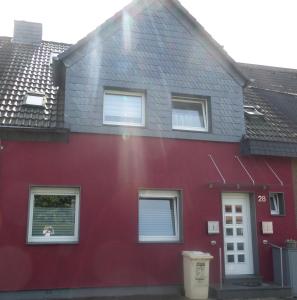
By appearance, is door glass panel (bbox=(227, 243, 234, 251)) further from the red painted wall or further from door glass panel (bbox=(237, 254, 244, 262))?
the red painted wall

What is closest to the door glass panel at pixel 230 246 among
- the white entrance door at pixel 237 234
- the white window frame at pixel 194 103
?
the white entrance door at pixel 237 234

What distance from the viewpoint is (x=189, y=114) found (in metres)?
12.0

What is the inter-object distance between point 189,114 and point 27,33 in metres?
7.72

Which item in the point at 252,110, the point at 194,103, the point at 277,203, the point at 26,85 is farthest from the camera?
the point at 252,110

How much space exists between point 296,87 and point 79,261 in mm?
12892

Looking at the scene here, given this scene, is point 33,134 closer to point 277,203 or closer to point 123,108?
point 123,108

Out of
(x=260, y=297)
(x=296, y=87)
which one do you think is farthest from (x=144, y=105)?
(x=296, y=87)

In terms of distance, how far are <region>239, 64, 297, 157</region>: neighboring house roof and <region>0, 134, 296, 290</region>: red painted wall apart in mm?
930

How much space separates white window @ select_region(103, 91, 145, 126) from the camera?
11141 mm

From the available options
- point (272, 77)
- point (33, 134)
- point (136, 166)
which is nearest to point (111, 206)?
point (136, 166)

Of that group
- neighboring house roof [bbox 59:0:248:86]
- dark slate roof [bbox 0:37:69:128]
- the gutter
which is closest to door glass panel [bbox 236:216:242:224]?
neighboring house roof [bbox 59:0:248:86]

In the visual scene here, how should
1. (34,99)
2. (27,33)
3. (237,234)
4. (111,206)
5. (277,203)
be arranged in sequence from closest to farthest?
(111,206), (34,99), (237,234), (277,203), (27,33)

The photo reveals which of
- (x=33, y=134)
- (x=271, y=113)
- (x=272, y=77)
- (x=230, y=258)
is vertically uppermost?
(x=272, y=77)

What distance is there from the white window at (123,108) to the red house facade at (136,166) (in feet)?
0.10
